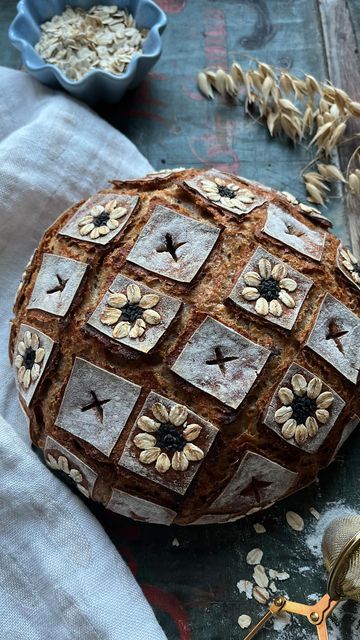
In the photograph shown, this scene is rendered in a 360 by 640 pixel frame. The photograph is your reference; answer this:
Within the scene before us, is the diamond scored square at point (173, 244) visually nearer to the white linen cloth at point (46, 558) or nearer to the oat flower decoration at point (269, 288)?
the oat flower decoration at point (269, 288)

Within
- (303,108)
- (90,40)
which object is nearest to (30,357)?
(90,40)

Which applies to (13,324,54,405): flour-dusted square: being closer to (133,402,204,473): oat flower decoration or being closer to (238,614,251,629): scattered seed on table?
(133,402,204,473): oat flower decoration

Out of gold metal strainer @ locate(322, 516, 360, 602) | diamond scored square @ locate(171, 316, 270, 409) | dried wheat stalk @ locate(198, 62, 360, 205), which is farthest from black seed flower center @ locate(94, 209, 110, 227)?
gold metal strainer @ locate(322, 516, 360, 602)

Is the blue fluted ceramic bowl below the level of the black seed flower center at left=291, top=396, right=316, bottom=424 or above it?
above

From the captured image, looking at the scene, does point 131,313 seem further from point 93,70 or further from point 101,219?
point 93,70

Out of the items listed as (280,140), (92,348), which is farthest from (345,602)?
(280,140)

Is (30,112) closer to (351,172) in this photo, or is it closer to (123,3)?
(123,3)
